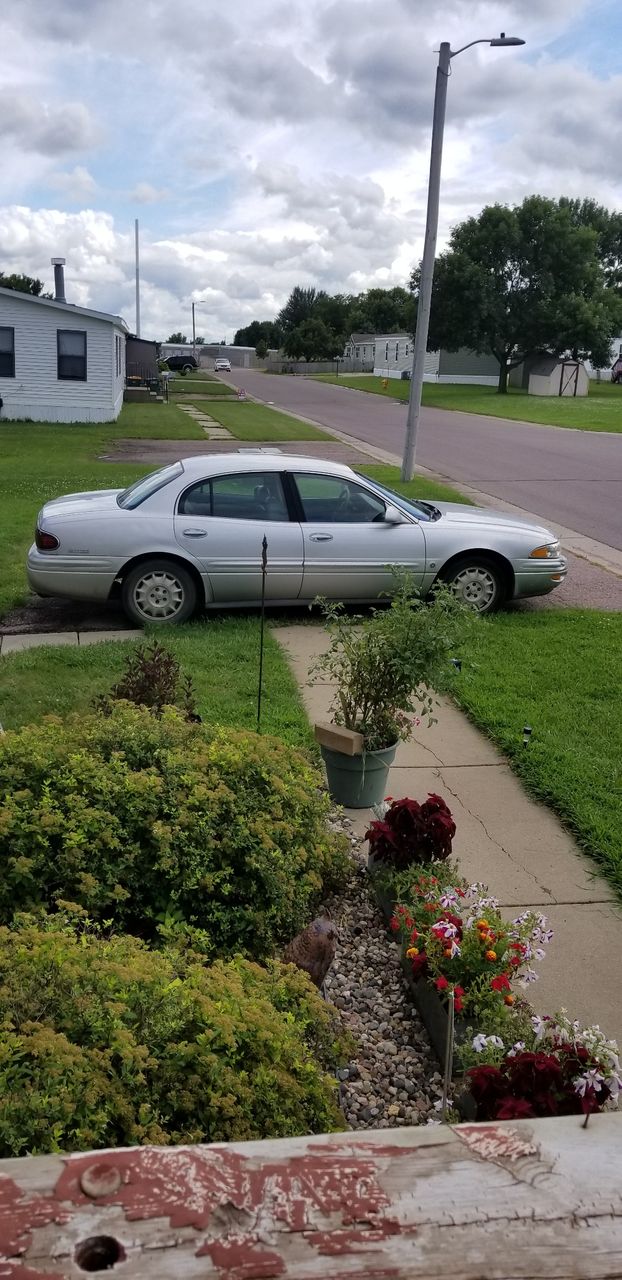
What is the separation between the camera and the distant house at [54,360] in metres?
26.3

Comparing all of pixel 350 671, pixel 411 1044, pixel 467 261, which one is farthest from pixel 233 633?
pixel 467 261

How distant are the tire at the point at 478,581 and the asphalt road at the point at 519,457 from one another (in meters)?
4.72

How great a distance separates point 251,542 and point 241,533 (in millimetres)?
112

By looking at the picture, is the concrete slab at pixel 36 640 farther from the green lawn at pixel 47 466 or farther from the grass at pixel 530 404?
the grass at pixel 530 404

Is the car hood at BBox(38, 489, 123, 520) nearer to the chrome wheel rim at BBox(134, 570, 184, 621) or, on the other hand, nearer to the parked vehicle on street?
the chrome wheel rim at BBox(134, 570, 184, 621)

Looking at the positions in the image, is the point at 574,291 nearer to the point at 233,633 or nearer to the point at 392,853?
the point at 233,633

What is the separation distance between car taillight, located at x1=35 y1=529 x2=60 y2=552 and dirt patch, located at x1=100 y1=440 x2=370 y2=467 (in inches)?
471

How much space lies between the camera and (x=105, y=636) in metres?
7.89

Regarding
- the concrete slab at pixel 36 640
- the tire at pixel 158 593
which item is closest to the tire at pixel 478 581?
the tire at pixel 158 593

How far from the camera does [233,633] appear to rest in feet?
25.6

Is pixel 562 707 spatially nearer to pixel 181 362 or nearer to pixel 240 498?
pixel 240 498

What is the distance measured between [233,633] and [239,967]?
513 cm

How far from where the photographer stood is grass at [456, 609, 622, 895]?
195 inches

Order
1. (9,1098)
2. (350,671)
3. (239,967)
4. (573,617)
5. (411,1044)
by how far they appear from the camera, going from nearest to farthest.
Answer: (9,1098) → (239,967) → (411,1044) → (350,671) → (573,617)
